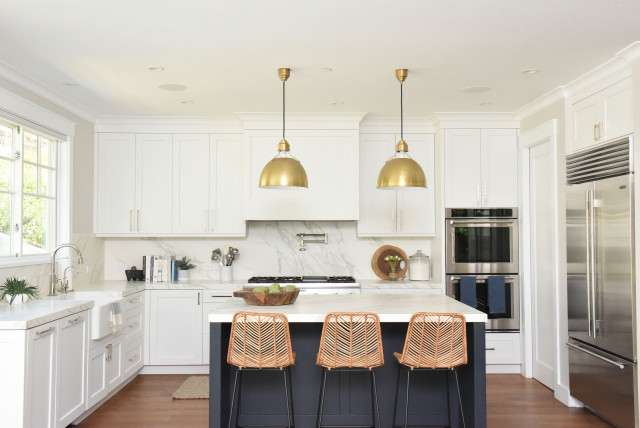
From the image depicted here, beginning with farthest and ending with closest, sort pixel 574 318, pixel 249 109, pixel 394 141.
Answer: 1. pixel 394 141
2. pixel 249 109
3. pixel 574 318

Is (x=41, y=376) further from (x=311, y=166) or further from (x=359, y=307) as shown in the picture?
(x=311, y=166)

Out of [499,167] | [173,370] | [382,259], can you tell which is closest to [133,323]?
[173,370]

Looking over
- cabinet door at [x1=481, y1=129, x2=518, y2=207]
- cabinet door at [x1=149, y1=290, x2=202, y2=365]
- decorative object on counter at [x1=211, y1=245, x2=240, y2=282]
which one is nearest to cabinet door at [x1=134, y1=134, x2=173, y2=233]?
decorative object on counter at [x1=211, y1=245, x2=240, y2=282]

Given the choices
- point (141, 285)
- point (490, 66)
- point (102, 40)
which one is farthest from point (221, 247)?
point (490, 66)

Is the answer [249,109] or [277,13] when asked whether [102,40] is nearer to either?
[277,13]

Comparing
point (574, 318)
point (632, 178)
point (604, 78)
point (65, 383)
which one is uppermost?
point (604, 78)

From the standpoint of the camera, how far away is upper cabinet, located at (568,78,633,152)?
3.78m

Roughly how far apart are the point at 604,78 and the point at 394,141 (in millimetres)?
2233

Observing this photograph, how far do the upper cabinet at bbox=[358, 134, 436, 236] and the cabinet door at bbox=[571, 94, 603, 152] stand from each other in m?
1.66

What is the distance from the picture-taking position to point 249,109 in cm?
541

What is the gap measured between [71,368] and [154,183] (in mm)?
2431

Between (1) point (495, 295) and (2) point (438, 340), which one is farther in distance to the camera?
(1) point (495, 295)

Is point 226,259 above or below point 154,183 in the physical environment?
below

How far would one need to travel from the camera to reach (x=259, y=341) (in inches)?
126
